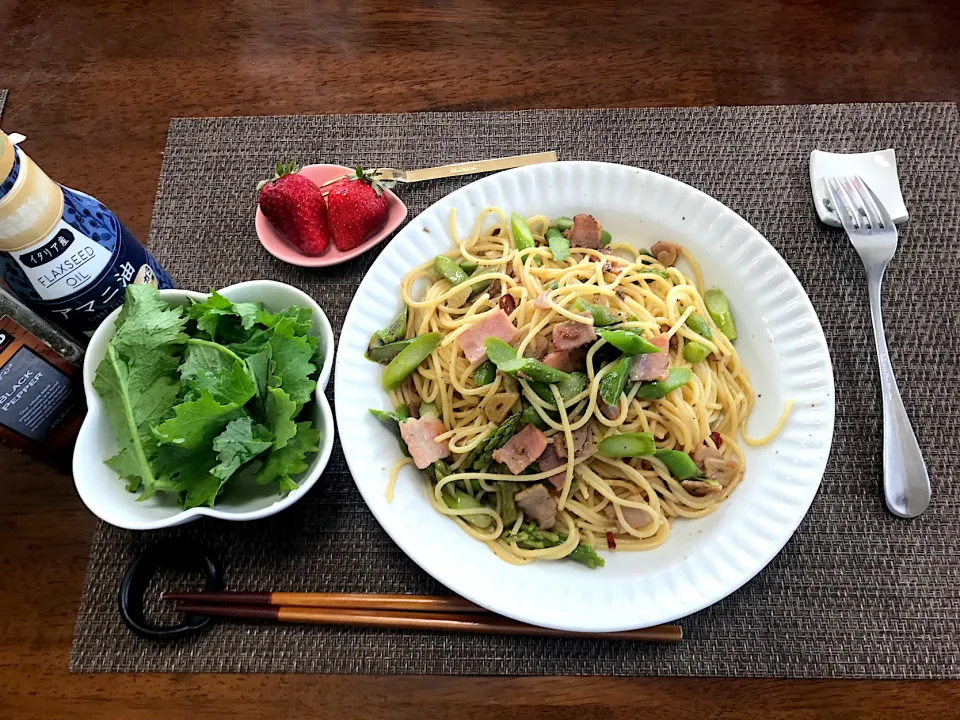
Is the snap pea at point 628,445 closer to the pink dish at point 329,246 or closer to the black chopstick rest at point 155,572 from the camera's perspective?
the pink dish at point 329,246

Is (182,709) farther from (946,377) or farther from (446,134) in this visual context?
(946,377)

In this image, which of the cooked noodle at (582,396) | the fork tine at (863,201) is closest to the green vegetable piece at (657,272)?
the cooked noodle at (582,396)

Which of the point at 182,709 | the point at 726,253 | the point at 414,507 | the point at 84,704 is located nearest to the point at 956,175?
the point at 726,253

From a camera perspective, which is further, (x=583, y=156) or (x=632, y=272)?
(x=583, y=156)

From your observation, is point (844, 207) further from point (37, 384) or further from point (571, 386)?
point (37, 384)

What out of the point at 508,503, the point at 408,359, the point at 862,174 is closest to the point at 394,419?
the point at 408,359

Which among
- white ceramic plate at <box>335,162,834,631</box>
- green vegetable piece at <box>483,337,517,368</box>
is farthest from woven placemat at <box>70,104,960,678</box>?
green vegetable piece at <box>483,337,517,368</box>
